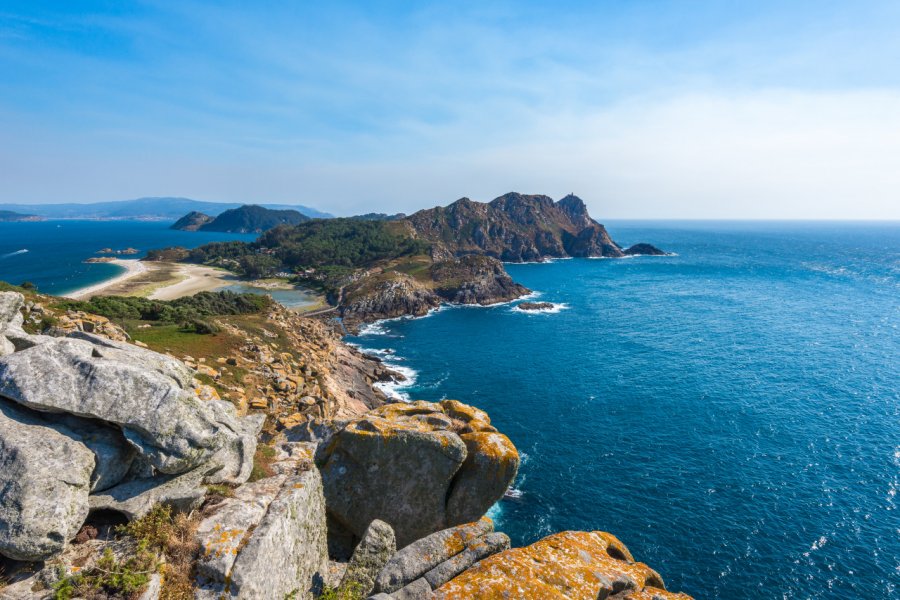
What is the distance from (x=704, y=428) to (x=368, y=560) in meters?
47.1

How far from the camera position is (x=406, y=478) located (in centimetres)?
1950

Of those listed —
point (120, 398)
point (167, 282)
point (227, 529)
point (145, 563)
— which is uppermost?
point (120, 398)

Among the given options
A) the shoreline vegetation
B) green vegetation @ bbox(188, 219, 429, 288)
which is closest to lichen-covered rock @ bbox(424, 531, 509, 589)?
the shoreline vegetation

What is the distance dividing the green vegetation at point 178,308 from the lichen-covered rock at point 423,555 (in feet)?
126

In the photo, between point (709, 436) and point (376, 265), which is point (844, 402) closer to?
point (709, 436)

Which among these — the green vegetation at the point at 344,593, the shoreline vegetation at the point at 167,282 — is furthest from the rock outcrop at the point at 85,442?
the shoreline vegetation at the point at 167,282

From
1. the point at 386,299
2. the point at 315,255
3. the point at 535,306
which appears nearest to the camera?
the point at 386,299

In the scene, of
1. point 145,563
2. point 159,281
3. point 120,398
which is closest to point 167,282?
point 159,281

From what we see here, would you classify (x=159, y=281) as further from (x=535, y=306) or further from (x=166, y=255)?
(x=535, y=306)

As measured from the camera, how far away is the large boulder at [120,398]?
9844 mm

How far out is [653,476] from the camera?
128 feet

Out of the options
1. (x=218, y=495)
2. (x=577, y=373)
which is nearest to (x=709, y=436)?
(x=577, y=373)

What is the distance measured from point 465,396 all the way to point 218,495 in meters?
45.8

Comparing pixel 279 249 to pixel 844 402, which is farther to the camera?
pixel 279 249
